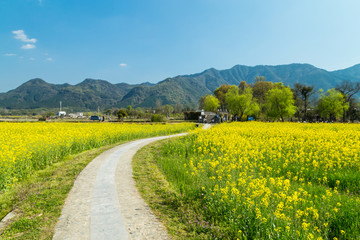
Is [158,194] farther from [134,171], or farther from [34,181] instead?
[34,181]

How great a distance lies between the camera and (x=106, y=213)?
4902 millimetres

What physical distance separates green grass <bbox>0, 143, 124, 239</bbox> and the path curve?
0.75 feet

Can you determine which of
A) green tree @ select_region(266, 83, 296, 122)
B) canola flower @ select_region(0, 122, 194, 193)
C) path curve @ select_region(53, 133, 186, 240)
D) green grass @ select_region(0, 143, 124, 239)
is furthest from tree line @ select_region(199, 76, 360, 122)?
green grass @ select_region(0, 143, 124, 239)

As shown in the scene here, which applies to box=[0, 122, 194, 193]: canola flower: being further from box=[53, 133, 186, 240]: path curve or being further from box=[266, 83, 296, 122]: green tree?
box=[266, 83, 296, 122]: green tree

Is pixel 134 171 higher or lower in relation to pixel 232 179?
lower

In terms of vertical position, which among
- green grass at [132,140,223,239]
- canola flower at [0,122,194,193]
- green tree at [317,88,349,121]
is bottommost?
green grass at [132,140,223,239]

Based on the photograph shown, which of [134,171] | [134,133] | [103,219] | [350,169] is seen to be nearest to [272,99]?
[134,133]

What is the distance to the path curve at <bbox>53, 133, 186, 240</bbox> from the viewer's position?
13.4 feet

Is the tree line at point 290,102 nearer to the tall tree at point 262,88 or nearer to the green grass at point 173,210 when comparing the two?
the tall tree at point 262,88

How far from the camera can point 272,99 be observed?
5334 cm

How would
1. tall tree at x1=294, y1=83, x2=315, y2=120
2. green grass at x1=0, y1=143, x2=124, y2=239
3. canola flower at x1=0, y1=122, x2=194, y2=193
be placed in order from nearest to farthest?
green grass at x1=0, y1=143, x2=124, y2=239, canola flower at x1=0, y1=122, x2=194, y2=193, tall tree at x1=294, y1=83, x2=315, y2=120

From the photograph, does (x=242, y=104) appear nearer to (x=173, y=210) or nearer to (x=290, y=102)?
(x=290, y=102)

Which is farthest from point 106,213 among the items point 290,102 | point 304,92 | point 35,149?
point 304,92

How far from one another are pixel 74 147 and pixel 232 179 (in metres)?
12.4
